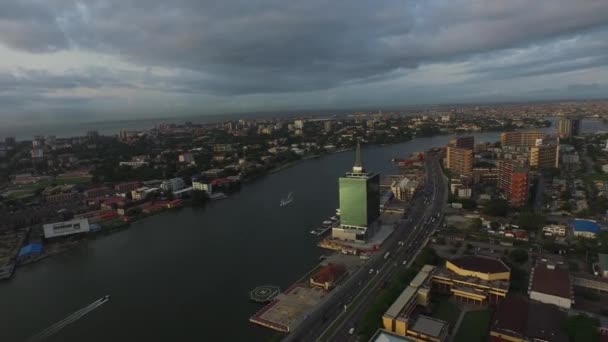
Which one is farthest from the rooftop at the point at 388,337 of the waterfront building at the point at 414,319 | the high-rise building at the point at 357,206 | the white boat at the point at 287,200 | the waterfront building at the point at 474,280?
the white boat at the point at 287,200

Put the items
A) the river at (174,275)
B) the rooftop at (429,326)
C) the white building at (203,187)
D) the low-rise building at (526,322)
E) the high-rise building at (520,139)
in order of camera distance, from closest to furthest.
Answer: the low-rise building at (526,322) → the rooftop at (429,326) → the river at (174,275) → the white building at (203,187) → the high-rise building at (520,139)

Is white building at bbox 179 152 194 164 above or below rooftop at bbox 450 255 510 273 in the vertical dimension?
above

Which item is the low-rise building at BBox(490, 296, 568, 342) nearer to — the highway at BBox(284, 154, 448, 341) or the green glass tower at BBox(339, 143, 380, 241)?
→ the highway at BBox(284, 154, 448, 341)

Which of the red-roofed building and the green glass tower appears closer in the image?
the red-roofed building

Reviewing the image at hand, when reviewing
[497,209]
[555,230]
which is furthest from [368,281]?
[497,209]

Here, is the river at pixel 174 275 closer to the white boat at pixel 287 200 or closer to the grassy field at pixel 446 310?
the white boat at pixel 287 200

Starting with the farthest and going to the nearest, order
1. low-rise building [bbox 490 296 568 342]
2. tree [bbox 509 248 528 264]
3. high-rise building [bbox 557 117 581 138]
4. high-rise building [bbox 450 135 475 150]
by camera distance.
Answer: high-rise building [bbox 557 117 581 138] < high-rise building [bbox 450 135 475 150] < tree [bbox 509 248 528 264] < low-rise building [bbox 490 296 568 342]

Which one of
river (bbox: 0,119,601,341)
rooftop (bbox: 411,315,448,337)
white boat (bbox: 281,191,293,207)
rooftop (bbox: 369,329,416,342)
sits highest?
rooftop (bbox: 369,329,416,342)

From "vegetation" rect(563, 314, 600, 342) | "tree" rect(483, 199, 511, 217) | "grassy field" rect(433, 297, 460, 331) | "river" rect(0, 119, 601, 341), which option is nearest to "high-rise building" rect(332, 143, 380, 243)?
"river" rect(0, 119, 601, 341)
